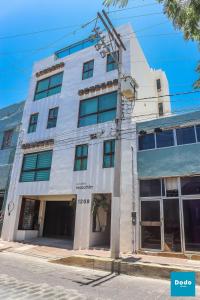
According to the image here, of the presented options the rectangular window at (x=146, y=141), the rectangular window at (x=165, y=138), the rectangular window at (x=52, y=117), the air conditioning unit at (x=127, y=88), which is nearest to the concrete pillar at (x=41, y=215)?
the rectangular window at (x=52, y=117)

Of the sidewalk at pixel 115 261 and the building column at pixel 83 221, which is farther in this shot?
the building column at pixel 83 221

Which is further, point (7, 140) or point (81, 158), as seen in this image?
point (7, 140)

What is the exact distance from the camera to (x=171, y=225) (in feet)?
36.4

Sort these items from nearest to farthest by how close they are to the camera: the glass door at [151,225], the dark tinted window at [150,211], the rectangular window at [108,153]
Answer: the glass door at [151,225] < the dark tinted window at [150,211] < the rectangular window at [108,153]

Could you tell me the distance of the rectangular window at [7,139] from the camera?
19.2m

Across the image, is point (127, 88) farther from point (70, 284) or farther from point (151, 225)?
point (70, 284)

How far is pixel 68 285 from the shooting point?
6605 millimetres

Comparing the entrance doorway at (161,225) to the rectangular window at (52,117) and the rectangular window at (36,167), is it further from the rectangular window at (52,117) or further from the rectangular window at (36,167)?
the rectangular window at (52,117)

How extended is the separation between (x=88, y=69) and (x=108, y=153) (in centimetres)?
746

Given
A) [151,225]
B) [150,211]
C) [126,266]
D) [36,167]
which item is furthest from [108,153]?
[126,266]

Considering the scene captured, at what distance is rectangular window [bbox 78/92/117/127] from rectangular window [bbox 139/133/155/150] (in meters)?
2.51

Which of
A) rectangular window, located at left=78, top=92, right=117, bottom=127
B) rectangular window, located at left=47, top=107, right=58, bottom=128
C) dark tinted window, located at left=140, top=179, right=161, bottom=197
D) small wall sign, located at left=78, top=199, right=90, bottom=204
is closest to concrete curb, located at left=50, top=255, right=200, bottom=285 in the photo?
small wall sign, located at left=78, top=199, right=90, bottom=204

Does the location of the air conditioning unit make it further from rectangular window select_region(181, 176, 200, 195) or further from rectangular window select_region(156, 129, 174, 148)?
rectangular window select_region(181, 176, 200, 195)

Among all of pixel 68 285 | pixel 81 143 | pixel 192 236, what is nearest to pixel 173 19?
pixel 68 285
